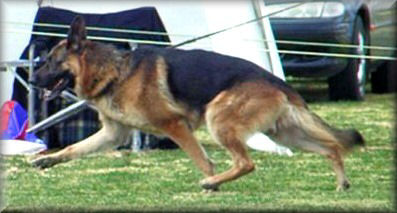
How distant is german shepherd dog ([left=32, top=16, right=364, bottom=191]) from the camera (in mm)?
8133

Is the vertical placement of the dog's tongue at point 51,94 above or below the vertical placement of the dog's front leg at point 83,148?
above

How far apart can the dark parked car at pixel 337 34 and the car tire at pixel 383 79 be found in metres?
1.29

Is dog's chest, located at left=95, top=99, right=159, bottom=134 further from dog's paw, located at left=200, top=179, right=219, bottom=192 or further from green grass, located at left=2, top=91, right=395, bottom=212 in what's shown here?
dog's paw, located at left=200, top=179, right=219, bottom=192

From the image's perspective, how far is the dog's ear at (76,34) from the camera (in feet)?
27.5

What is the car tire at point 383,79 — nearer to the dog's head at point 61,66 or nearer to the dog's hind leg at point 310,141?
the dog's hind leg at point 310,141

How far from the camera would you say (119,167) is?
9406 millimetres

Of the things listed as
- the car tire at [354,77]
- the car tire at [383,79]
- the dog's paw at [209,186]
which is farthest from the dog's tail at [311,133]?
the car tire at [383,79]

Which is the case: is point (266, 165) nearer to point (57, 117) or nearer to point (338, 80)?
point (57, 117)

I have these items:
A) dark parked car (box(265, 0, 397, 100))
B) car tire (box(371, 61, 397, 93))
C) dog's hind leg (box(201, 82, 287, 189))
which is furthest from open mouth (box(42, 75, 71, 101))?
car tire (box(371, 61, 397, 93))

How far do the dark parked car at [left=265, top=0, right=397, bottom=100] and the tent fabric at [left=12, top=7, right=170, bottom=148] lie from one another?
209 centimetres

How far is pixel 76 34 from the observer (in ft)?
27.6

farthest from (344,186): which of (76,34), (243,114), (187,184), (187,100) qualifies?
(76,34)

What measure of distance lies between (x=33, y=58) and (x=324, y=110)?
14.6ft

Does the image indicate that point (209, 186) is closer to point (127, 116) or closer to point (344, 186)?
point (127, 116)
